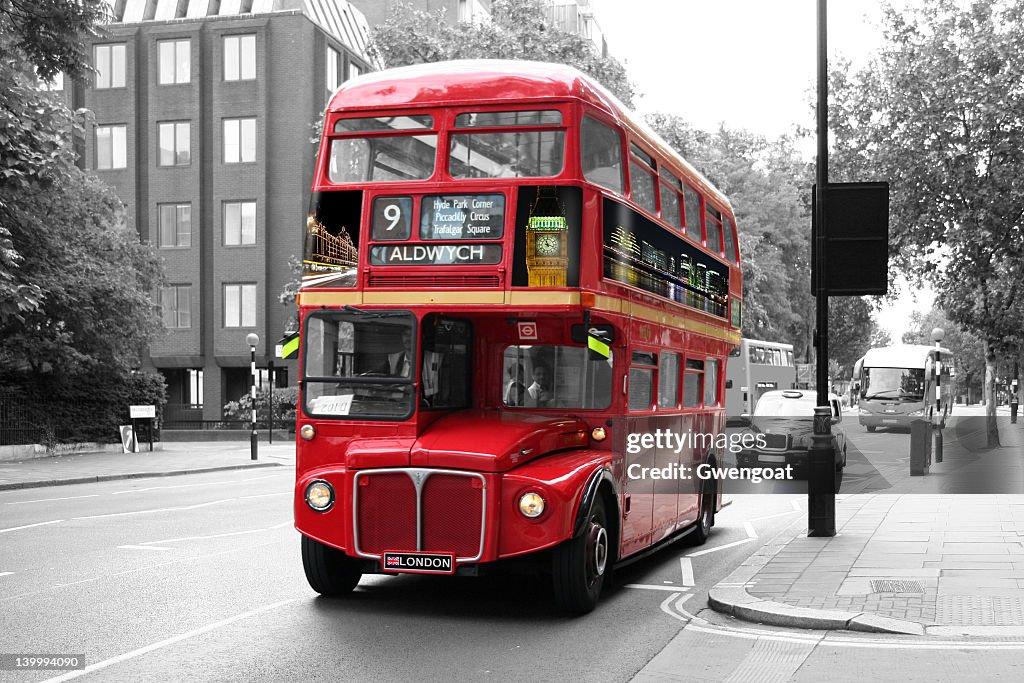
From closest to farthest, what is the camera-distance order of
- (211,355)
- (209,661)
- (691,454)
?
1. (209,661)
2. (691,454)
3. (211,355)

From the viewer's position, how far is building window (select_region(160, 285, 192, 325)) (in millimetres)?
53750

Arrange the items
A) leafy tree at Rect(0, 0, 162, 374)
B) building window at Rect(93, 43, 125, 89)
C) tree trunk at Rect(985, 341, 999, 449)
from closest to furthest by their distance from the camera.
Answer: leafy tree at Rect(0, 0, 162, 374) → tree trunk at Rect(985, 341, 999, 449) → building window at Rect(93, 43, 125, 89)

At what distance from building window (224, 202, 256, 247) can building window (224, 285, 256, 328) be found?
1.97 m

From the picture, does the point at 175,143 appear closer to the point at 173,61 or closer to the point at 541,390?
the point at 173,61

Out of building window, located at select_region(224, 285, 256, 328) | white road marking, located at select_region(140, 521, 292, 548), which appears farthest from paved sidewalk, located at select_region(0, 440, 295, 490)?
building window, located at select_region(224, 285, 256, 328)

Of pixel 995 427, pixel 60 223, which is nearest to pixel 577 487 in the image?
pixel 60 223

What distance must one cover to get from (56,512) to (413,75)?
→ 10.9 metres

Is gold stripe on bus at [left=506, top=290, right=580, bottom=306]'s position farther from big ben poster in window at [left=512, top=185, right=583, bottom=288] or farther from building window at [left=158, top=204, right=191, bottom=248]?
building window at [left=158, top=204, right=191, bottom=248]

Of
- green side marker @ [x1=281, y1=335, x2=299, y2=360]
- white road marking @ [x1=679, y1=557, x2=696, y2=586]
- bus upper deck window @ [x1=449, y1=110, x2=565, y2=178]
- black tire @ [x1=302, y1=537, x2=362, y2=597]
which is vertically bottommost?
white road marking @ [x1=679, y1=557, x2=696, y2=586]

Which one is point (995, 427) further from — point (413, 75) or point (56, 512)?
point (413, 75)

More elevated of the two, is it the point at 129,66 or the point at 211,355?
the point at 129,66

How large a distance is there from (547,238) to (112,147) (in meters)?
49.7

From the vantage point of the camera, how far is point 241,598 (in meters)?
9.80

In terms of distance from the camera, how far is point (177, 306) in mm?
53875
